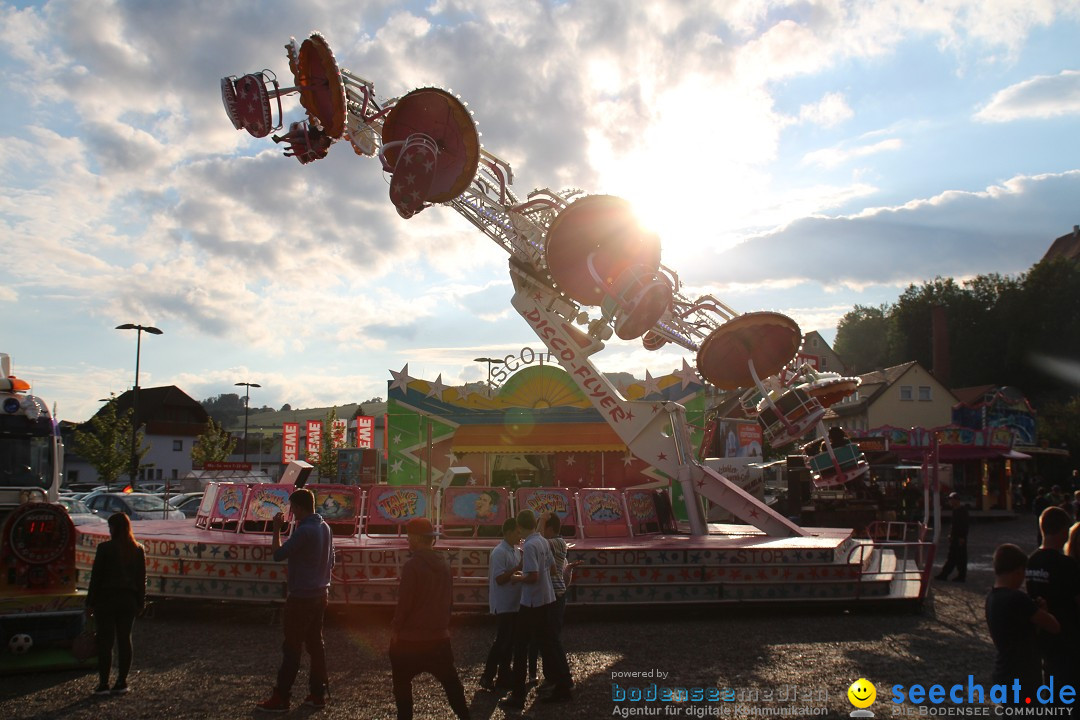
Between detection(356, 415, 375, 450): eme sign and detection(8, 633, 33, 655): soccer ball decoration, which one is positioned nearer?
detection(8, 633, 33, 655): soccer ball decoration

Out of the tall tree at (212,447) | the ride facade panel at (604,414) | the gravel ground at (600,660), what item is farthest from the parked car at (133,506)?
the tall tree at (212,447)

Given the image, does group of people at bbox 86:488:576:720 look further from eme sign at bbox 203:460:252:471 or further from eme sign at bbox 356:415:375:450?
eme sign at bbox 356:415:375:450

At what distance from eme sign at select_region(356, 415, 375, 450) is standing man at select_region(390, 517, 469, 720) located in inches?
1447

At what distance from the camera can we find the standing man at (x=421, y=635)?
600 centimetres

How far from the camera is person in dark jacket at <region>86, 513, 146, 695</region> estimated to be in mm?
7934

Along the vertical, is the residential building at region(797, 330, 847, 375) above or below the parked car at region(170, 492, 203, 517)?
above

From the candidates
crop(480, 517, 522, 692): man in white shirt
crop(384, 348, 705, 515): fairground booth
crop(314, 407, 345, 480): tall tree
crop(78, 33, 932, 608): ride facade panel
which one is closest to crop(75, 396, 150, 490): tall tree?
crop(314, 407, 345, 480): tall tree

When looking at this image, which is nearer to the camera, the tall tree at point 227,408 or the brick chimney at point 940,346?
the brick chimney at point 940,346

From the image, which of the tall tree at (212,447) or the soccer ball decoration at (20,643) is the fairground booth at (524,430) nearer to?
the soccer ball decoration at (20,643)

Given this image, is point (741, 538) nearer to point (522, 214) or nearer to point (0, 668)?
point (522, 214)

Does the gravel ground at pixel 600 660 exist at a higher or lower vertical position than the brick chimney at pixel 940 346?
lower

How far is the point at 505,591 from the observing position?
794 centimetres

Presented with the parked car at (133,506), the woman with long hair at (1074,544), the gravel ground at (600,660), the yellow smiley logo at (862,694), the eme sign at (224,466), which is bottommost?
the gravel ground at (600,660)

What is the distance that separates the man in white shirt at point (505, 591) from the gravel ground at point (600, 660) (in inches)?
15.3
